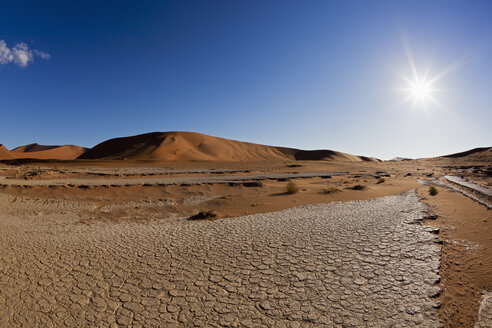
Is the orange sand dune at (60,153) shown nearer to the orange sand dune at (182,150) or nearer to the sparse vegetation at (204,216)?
the orange sand dune at (182,150)

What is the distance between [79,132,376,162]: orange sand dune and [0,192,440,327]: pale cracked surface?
4556cm

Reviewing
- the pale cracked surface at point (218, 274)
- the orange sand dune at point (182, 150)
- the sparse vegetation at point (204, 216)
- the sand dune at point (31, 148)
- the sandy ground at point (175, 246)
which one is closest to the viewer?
the pale cracked surface at point (218, 274)

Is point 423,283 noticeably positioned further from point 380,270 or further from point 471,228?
point 471,228

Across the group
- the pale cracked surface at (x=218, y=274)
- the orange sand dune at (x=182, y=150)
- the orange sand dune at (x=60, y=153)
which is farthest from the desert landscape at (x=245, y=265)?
the orange sand dune at (x=60, y=153)

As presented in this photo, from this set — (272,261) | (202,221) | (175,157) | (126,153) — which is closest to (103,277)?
(272,261)

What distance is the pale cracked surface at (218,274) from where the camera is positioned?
383cm

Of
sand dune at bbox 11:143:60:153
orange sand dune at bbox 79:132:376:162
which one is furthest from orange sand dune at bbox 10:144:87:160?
sand dune at bbox 11:143:60:153

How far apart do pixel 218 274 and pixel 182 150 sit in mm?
57366

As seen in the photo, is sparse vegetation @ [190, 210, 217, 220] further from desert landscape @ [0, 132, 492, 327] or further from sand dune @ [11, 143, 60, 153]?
sand dune @ [11, 143, 60, 153]

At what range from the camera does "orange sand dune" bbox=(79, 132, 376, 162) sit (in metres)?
55.9

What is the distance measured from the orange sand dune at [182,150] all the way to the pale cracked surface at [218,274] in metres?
45.6

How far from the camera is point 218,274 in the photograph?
5090 millimetres

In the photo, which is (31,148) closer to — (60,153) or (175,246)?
(60,153)

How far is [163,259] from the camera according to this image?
5.79m
